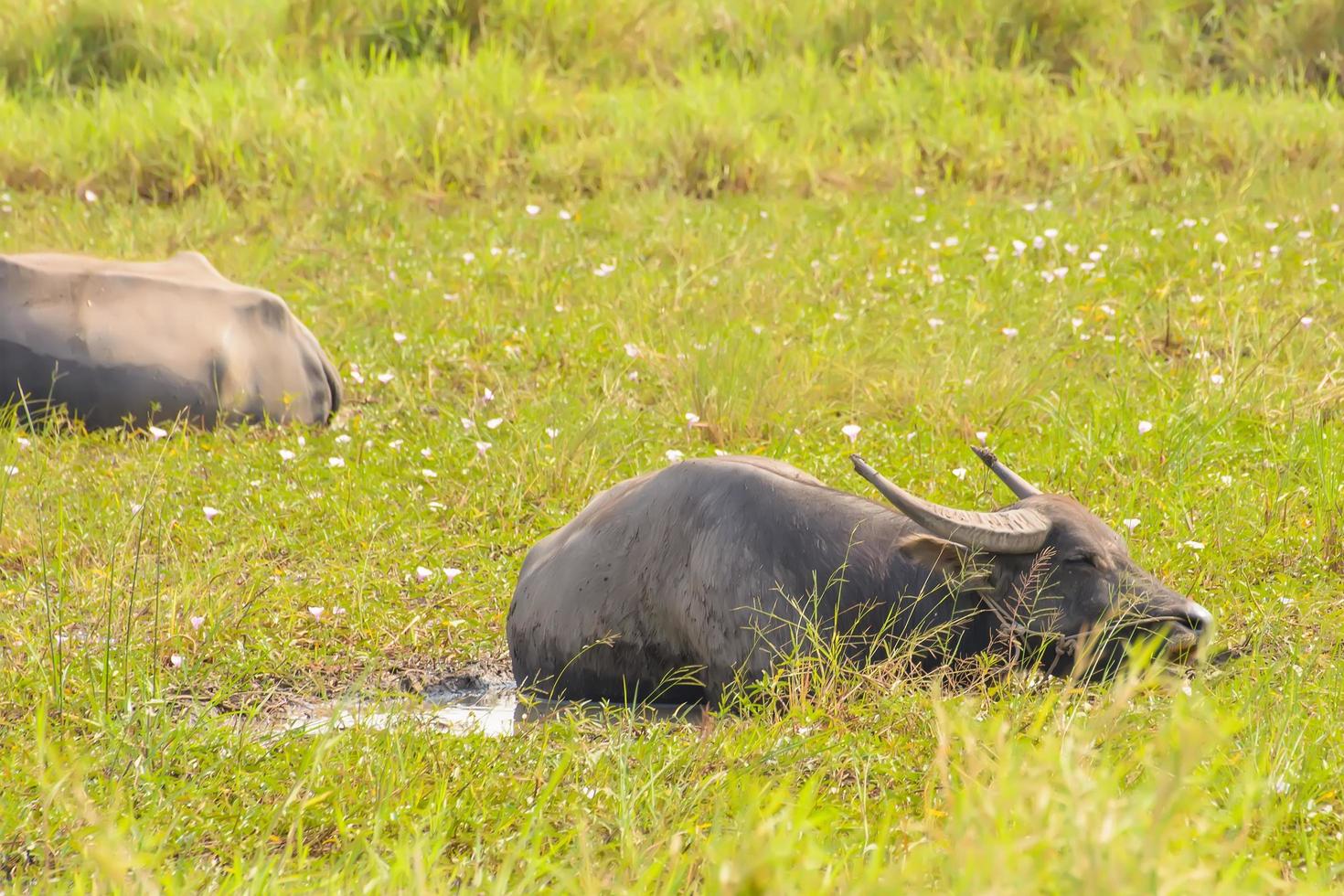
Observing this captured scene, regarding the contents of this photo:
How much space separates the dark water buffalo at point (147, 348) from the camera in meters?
5.84

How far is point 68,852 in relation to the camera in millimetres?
2605

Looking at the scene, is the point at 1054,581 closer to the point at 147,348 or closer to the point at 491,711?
the point at 491,711

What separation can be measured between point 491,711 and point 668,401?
2374mm

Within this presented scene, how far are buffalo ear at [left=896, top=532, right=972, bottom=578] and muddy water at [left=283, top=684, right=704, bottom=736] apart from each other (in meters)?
0.67

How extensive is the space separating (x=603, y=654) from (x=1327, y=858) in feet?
6.22

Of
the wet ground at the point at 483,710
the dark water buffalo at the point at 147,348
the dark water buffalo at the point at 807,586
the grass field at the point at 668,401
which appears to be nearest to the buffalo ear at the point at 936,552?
the dark water buffalo at the point at 807,586

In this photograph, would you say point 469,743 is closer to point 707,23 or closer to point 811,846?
point 811,846

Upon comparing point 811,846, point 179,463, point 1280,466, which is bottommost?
point 179,463

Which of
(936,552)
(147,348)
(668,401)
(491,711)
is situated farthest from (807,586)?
(147,348)

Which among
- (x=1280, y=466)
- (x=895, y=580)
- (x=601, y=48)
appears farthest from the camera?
(x=601, y=48)

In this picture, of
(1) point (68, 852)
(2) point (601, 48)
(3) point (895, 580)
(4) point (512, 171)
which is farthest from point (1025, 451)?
(2) point (601, 48)

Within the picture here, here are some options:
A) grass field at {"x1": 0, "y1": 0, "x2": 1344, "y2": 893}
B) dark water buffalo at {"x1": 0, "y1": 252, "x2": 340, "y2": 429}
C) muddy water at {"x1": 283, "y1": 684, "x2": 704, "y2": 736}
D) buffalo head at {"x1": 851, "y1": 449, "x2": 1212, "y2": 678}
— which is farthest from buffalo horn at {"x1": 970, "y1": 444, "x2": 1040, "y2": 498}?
dark water buffalo at {"x1": 0, "y1": 252, "x2": 340, "y2": 429}

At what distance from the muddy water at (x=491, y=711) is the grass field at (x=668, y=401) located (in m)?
0.13

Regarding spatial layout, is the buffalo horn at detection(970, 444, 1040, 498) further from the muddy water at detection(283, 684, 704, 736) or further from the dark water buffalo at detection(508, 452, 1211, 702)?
the muddy water at detection(283, 684, 704, 736)
